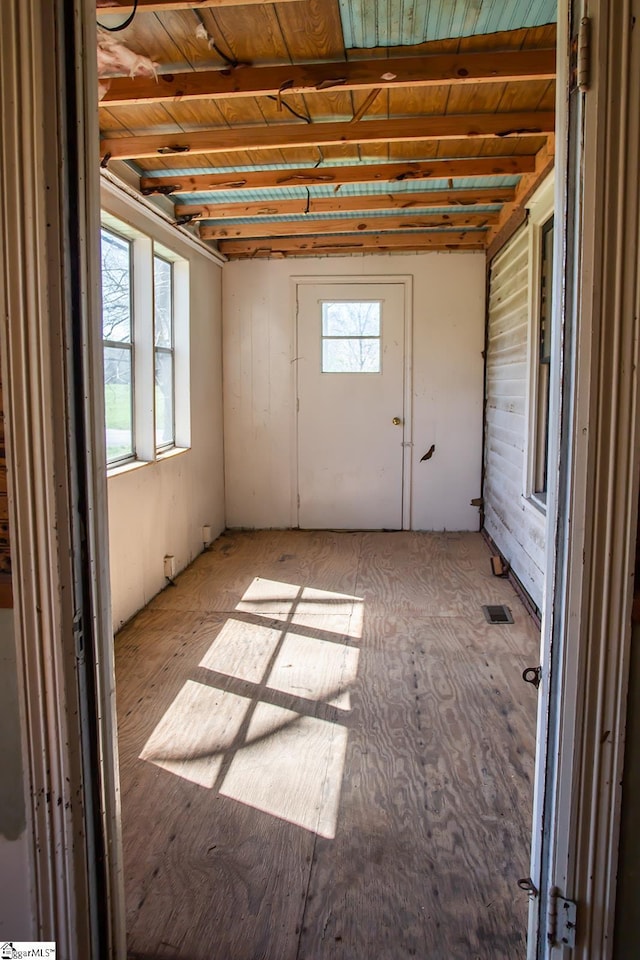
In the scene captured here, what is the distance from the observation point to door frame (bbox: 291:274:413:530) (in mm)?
5711

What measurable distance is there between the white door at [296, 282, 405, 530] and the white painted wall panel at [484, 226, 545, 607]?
83cm

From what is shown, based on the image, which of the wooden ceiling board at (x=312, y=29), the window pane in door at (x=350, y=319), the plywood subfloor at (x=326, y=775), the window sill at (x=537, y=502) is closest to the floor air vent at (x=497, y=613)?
the plywood subfloor at (x=326, y=775)

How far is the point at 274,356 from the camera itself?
588cm

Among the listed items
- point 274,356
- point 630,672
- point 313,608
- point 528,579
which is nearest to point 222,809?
point 630,672

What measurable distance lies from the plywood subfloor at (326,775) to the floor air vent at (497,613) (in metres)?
0.07

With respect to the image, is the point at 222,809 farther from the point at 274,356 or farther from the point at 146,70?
the point at 274,356

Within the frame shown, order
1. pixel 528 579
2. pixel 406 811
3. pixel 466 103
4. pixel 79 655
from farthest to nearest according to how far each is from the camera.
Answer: pixel 528 579 → pixel 466 103 → pixel 406 811 → pixel 79 655

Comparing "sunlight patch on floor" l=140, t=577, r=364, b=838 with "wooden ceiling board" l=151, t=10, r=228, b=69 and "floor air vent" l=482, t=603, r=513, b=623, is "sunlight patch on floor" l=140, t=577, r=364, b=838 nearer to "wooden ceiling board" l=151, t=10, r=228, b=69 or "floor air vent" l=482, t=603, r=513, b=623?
"floor air vent" l=482, t=603, r=513, b=623

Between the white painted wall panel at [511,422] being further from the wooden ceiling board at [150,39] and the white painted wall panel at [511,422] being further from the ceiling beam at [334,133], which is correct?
the wooden ceiling board at [150,39]

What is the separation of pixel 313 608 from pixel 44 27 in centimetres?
335

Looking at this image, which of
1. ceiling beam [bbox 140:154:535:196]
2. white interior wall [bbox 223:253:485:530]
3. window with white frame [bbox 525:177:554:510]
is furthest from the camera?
white interior wall [bbox 223:253:485:530]

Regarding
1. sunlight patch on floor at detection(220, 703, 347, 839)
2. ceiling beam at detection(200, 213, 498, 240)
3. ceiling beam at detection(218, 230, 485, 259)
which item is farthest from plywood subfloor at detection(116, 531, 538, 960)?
ceiling beam at detection(218, 230, 485, 259)

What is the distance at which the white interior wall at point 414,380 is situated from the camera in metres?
5.71

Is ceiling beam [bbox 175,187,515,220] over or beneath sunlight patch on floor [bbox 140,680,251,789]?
over
